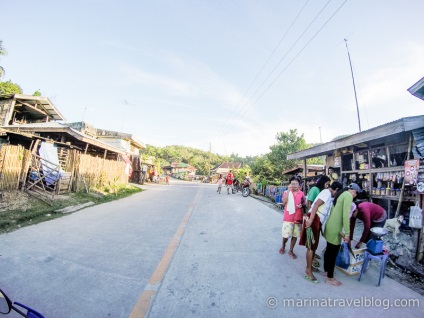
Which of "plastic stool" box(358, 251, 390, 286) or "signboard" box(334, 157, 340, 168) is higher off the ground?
"signboard" box(334, 157, 340, 168)

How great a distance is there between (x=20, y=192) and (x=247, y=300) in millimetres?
9180

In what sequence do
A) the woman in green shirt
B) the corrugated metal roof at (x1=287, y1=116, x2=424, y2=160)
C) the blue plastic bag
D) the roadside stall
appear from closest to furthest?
the woman in green shirt
the blue plastic bag
the roadside stall
the corrugated metal roof at (x1=287, y1=116, x2=424, y2=160)

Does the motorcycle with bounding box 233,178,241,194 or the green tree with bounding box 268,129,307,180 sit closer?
the motorcycle with bounding box 233,178,241,194

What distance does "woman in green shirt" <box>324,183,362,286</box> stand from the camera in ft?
10.5

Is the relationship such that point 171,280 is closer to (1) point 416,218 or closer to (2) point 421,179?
(1) point 416,218

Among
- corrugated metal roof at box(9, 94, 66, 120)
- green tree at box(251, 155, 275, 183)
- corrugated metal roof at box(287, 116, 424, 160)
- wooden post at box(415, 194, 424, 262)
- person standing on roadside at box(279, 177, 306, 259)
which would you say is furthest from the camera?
A: green tree at box(251, 155, 275, 183)

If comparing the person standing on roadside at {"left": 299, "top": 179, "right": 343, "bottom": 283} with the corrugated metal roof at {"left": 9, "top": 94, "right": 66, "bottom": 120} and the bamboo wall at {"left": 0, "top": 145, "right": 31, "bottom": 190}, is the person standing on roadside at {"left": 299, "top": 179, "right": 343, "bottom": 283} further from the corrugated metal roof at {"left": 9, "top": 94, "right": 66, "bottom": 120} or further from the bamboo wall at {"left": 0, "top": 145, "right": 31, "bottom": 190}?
the corrugated metal roof at {"left": 9, "top": 94, "right": 66, "bottom": 120}

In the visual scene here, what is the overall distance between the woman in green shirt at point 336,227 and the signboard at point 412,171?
111 inches

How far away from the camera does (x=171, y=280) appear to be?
3.05m

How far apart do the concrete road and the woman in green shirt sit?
25 centimetres

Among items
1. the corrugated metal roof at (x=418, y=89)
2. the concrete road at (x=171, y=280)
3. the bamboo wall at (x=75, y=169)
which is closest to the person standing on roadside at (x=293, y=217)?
the concrete road at (x=171, y=280)

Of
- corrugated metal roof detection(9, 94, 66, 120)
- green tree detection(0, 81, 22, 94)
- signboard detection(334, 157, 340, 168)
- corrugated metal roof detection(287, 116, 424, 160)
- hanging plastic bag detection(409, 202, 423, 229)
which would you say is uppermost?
green tree detection(0, 81, 22, 94)

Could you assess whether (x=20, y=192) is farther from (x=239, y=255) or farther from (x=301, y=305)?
(x=301, y=305)

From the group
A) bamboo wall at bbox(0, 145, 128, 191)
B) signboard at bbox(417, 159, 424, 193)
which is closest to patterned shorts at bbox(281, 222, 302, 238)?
signboard at bbox(417, 159, 424, 193)
